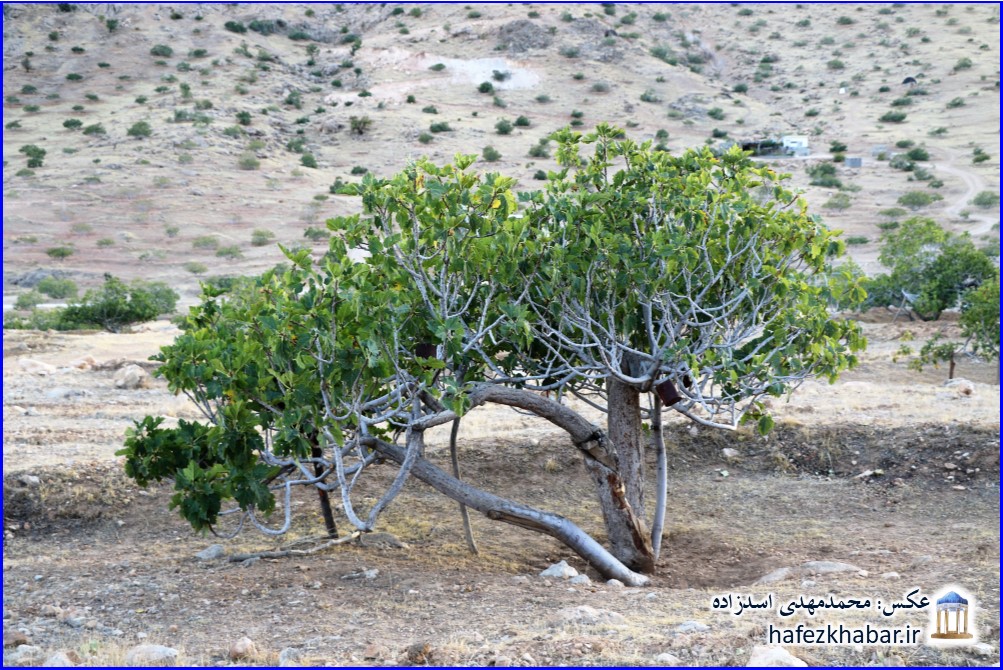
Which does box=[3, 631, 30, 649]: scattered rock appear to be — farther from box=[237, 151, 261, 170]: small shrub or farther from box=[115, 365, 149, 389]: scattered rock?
box=[237, 151, 261, 170]: small shrub

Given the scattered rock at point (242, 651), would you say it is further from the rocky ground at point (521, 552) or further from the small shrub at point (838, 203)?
the small shrub at point (838, 203)

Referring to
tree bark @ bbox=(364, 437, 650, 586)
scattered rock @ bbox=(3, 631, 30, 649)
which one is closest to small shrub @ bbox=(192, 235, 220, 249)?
tree bark @ bbox=(364, 437, 650, 586)

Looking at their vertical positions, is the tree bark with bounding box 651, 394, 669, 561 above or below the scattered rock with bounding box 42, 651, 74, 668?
below

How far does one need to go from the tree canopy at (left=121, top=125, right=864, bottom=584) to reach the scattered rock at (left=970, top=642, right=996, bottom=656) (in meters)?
1.71

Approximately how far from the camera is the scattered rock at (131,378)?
41.9 ft

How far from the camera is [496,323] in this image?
15.7 ft

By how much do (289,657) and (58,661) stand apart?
101 cm

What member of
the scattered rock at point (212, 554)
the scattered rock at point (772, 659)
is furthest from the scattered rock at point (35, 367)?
the scattered rock at point (772, 659)

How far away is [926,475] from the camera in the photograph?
8438mm

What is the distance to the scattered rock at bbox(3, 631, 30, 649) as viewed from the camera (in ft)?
14.8

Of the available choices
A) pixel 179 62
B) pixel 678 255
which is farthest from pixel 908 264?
pixel 179 62

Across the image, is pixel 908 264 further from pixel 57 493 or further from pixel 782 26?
pixel 782 26

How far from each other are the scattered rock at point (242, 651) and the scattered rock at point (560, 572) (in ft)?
7.57

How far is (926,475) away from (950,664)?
5067 mm
